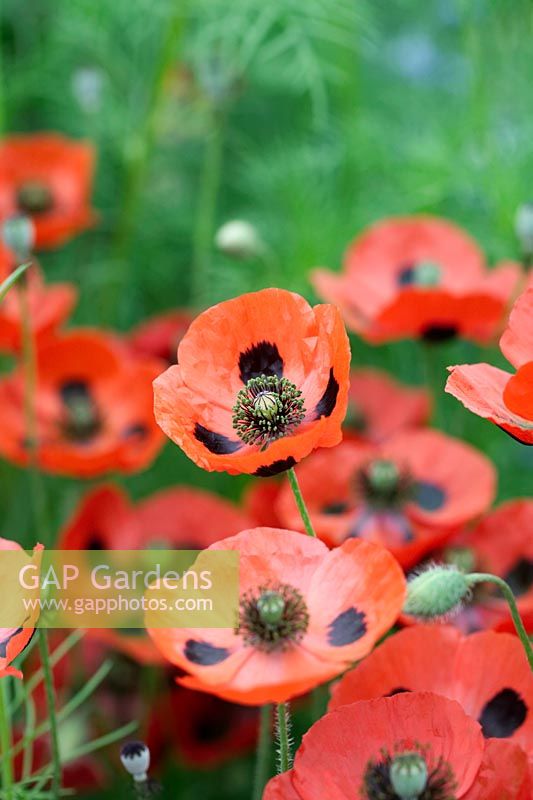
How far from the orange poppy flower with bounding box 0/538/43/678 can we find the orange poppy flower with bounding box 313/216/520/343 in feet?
1.75

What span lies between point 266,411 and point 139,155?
2.74ft

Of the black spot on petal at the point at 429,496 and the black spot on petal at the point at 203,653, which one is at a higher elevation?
the black spot on petal at the point at 203,653

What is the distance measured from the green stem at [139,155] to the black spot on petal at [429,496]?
0.55m

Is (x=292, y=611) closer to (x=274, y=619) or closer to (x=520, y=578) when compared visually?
(x=274, y=619)

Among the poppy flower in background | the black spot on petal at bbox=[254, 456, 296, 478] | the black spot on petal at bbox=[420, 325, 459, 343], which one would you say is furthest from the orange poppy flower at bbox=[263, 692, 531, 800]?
the black spot on petal at bbox=[420, 325, 459, 343]

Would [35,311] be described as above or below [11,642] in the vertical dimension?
below

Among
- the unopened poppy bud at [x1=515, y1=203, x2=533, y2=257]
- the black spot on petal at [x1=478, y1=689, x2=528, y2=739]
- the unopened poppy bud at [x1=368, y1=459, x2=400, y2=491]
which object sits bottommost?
the unopened poppy bud at [x1=368, y1=459, x2=400, y2=491]

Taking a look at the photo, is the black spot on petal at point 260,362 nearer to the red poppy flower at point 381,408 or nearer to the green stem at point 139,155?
the red poppy flower at point 381,408

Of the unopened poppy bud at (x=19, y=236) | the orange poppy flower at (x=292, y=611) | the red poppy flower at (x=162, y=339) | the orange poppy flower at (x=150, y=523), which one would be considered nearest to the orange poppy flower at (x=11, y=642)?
the orange poppy flower at (x=292, y=611)

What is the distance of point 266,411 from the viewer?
67 centimetres

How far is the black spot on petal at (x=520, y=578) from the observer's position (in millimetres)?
956

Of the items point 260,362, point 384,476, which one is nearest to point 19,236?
point 260,362

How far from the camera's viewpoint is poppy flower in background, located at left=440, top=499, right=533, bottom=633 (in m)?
0.92

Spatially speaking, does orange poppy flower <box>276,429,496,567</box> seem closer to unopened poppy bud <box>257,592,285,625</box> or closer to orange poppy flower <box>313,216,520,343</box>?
orange poppy flower <box>313,216,520,343</box>
